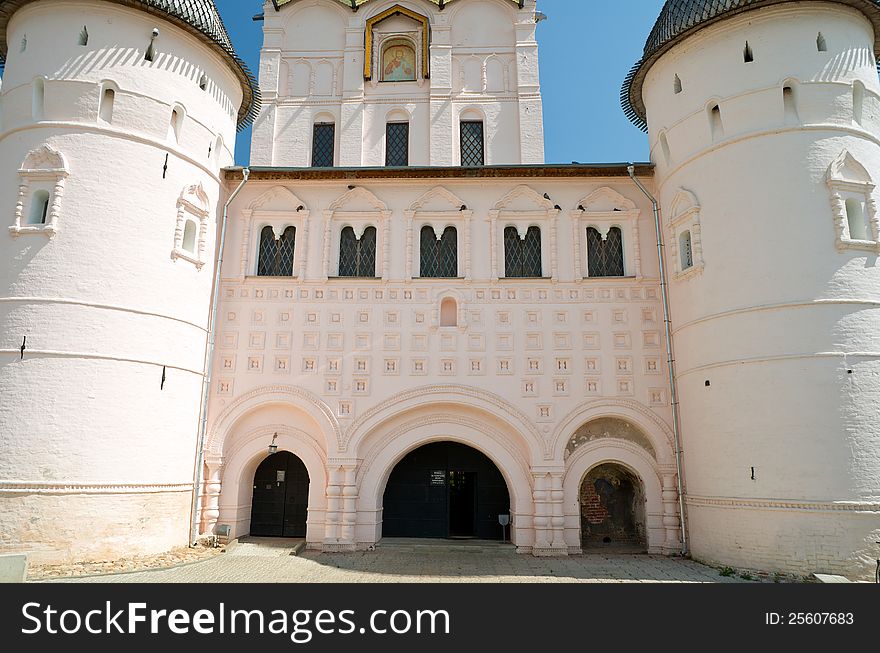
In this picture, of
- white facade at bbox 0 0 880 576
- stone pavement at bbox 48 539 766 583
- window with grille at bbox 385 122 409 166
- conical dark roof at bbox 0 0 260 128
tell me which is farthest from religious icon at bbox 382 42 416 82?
stone pavement at bbox 48 539 766 583

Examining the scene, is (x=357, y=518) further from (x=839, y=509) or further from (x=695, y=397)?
(x=839, y=509)

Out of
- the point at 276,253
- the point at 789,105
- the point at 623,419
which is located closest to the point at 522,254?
the point at 623,419

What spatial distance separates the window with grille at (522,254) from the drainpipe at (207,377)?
6.03m

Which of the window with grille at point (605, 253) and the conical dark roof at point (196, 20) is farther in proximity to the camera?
the window with grille at point (605, 253)

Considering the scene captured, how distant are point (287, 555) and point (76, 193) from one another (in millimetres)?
7777

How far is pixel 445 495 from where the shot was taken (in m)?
14.5

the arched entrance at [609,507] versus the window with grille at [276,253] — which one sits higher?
the window with grille at [276,253]

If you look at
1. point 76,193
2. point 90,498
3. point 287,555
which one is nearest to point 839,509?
point 287,555

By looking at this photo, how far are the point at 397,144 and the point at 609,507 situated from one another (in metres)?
10.5

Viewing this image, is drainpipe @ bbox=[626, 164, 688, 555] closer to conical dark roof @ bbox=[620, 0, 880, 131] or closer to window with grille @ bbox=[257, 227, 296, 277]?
conical dark roof @ bbox=[620, 0, 880, 131]

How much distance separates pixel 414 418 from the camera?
1318cm

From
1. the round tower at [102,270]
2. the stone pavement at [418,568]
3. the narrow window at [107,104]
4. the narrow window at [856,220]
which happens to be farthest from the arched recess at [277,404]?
the narrow window at [856,220]

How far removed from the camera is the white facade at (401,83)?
53.9ft

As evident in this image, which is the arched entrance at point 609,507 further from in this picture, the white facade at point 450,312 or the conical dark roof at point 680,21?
the conical dark roof at point 680,21
